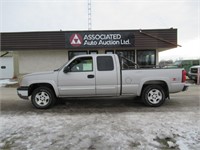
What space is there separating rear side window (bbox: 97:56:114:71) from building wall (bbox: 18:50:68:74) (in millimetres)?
7844

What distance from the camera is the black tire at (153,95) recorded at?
5.88 m

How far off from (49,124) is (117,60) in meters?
3.02

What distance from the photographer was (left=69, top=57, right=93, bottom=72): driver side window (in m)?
5.73

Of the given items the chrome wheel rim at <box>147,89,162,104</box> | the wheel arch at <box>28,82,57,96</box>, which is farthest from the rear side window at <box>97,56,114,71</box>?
the wheel arch at <box>28,82,57,96</box>

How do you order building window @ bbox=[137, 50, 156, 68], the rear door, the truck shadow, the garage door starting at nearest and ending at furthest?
the truck shadow
the rear door
building window @ bbox=[137, 50, 156, 68]
the garage door

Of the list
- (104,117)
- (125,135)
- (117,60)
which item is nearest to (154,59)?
(117,60)

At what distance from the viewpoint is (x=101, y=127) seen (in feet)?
13.5

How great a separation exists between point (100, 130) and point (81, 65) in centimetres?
256

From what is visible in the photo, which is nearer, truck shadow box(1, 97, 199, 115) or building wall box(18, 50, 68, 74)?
truck shadow box(1, 97, 199, 115)

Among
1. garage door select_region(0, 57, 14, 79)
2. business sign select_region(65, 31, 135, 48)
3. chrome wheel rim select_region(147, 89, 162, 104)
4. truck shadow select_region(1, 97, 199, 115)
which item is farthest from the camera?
garage door select_region(0, 57, 14, 79)

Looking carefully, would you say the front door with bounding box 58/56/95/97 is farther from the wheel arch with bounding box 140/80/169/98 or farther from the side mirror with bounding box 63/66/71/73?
the wheel arch with bounding box 140/80/169/98

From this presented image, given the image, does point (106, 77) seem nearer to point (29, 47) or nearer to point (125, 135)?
point (125, 135)

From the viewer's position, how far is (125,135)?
365cm

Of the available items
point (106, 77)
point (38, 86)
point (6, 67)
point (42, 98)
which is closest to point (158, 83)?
point (106, 77)
